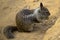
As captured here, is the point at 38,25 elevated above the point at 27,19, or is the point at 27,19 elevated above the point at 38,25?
the point at 27,19

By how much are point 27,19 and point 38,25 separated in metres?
0.38

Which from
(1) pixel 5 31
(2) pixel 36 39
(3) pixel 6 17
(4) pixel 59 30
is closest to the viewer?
(4) pixel 59 30

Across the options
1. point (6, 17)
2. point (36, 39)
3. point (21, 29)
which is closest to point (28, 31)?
point (21, 29)

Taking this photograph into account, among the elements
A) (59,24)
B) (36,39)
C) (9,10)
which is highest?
(9,10)

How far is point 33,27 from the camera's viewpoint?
5734 mm

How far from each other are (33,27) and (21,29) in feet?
1.08

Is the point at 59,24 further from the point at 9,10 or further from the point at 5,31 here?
the point at 9,10

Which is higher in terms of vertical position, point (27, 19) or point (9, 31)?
point (27, 19)

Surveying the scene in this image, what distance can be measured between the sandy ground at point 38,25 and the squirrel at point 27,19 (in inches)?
5.2

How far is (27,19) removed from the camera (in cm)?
557

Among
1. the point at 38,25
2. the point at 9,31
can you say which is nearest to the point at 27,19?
the point at 38,25

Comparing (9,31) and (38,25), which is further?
(38,25)

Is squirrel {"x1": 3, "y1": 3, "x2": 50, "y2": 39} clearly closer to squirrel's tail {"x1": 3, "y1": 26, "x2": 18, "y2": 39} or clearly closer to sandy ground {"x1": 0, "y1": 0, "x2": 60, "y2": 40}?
squirrel's tail {"x1": 3, "y1": 26, "x2": 18, "y2": 39}

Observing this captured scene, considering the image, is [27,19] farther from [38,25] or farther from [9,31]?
[9,31]
